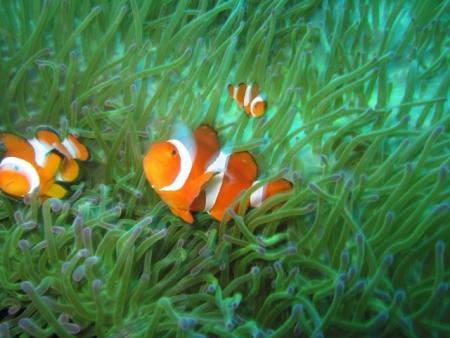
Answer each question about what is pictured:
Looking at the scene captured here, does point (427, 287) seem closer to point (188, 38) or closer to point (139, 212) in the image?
point (139, 212)

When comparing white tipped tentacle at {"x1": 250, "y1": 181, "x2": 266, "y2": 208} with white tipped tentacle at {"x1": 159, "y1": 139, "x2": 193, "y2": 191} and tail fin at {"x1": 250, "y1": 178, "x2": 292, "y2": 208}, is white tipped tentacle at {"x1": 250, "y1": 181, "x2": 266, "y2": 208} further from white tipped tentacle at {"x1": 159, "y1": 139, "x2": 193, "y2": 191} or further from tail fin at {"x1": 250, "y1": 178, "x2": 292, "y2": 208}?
white tipped tentacle at {"x1": 159, "y1": 139, "x2": 193, "y2": 191}

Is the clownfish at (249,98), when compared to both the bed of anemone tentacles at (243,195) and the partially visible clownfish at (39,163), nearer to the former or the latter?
the bed of anemone tentacles at (243,195)

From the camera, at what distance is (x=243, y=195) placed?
1271 mm

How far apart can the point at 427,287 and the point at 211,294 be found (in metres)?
0.62

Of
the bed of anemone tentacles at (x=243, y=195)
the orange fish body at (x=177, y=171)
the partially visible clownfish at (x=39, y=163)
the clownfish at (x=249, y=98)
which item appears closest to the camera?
the orange fish body at (x=177, y=171)

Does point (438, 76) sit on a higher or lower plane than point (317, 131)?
higher

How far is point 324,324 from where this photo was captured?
110 centimetres

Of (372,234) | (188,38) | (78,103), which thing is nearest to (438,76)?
(372,234)

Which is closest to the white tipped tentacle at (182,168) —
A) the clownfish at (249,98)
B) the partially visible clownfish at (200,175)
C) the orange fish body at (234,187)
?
the partially visible clownfish at (200,175)

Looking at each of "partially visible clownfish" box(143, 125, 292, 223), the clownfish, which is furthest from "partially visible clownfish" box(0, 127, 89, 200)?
the clownfish

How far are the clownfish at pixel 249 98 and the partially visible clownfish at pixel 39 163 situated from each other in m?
0.57

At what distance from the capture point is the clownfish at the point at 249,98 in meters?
1.47

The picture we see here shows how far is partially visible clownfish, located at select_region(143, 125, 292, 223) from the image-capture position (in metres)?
1.08

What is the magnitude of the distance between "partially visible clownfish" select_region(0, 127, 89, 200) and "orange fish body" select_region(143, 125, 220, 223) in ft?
1.30
